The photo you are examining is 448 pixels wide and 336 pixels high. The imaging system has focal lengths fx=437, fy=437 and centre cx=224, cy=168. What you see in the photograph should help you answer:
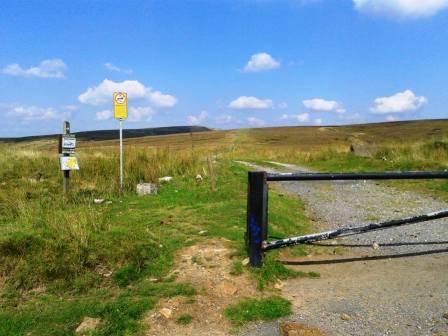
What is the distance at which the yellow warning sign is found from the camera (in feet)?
38.4

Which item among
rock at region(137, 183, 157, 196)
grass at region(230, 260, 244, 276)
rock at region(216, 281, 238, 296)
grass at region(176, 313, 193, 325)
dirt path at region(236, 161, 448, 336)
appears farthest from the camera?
rock at region(137, 183, 157, 196)

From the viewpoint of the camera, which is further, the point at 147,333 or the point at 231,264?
the point at 231,264

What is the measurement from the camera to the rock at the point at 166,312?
3.99m

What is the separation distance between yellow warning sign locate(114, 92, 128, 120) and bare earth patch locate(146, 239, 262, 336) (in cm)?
699

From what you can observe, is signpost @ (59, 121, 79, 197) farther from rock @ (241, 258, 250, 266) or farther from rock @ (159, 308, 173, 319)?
rock @ (159, 308, 173, 319)

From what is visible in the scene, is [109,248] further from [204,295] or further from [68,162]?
[68,162]

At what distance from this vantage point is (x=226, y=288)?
450 cm

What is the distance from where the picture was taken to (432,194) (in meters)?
10.9

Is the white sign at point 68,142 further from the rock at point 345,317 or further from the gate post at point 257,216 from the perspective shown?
the rock at point 345,317

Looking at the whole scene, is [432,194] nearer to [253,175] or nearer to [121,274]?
[253,175]

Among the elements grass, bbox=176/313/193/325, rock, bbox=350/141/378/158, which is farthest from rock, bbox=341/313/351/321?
rock, bbox=350/141/378/158

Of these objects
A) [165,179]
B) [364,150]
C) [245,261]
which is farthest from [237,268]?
[364,150]

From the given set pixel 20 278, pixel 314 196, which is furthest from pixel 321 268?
pixel 314 196

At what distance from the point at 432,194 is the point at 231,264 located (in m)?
7.72
